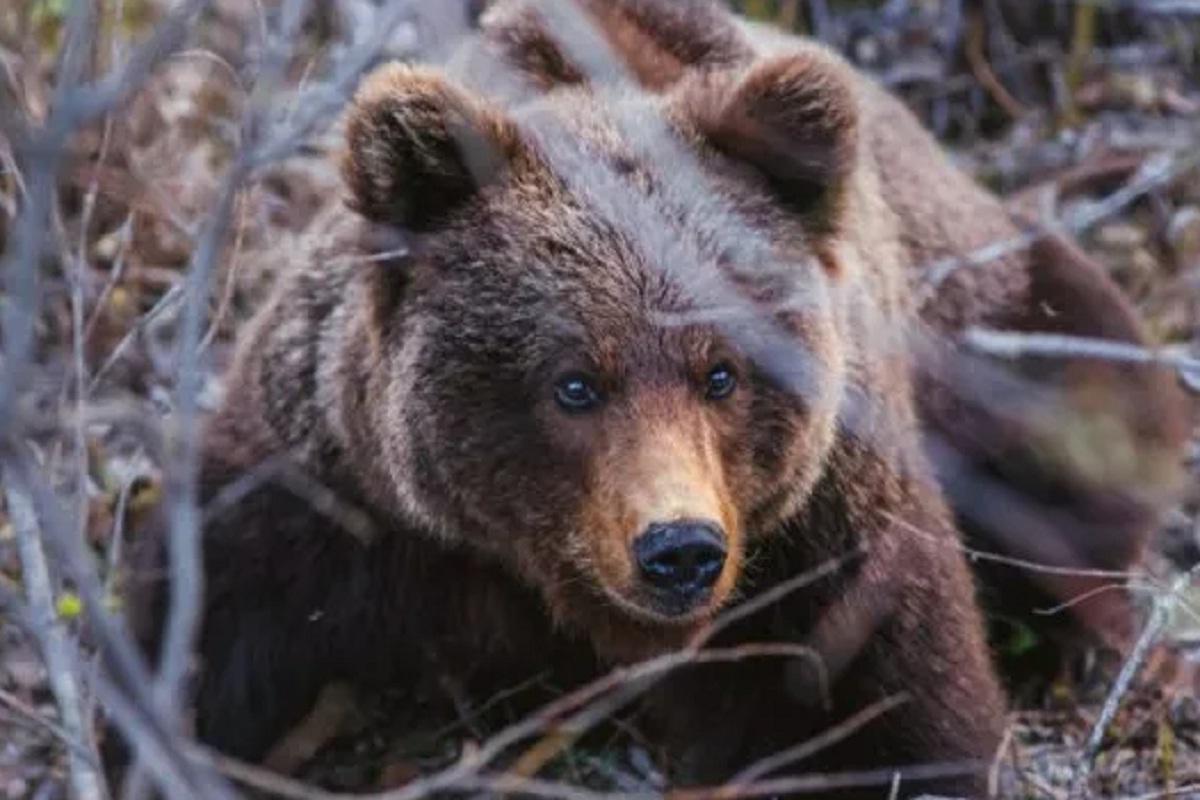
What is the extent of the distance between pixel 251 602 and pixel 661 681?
98 centimetres

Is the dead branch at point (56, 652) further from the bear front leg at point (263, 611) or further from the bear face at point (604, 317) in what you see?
the bear face at point (604, 317)

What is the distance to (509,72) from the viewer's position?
5414mm

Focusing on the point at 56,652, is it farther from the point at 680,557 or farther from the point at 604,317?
the point at 604,317

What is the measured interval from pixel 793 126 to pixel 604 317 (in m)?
0.67

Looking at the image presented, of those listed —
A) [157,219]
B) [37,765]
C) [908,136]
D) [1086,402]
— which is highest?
[908,136]

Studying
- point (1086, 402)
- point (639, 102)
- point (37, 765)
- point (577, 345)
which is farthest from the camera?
point (1086, 402)

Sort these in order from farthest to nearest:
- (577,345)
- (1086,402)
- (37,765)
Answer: (1086,402) < (37,765) < (577,345)

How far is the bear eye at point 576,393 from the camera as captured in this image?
179 inches

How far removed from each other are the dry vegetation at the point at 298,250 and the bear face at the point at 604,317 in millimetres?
299

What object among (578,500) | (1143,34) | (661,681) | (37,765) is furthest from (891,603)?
(1143,34)

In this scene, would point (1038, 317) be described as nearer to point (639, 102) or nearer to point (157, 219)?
point (639, 102)

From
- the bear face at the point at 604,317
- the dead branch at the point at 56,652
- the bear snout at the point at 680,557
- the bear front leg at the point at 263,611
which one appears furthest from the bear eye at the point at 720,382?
the dead branch at the point at 56,652

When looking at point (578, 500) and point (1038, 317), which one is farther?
point (1038, 317)

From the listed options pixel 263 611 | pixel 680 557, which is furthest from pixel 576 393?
pixel 263 611
